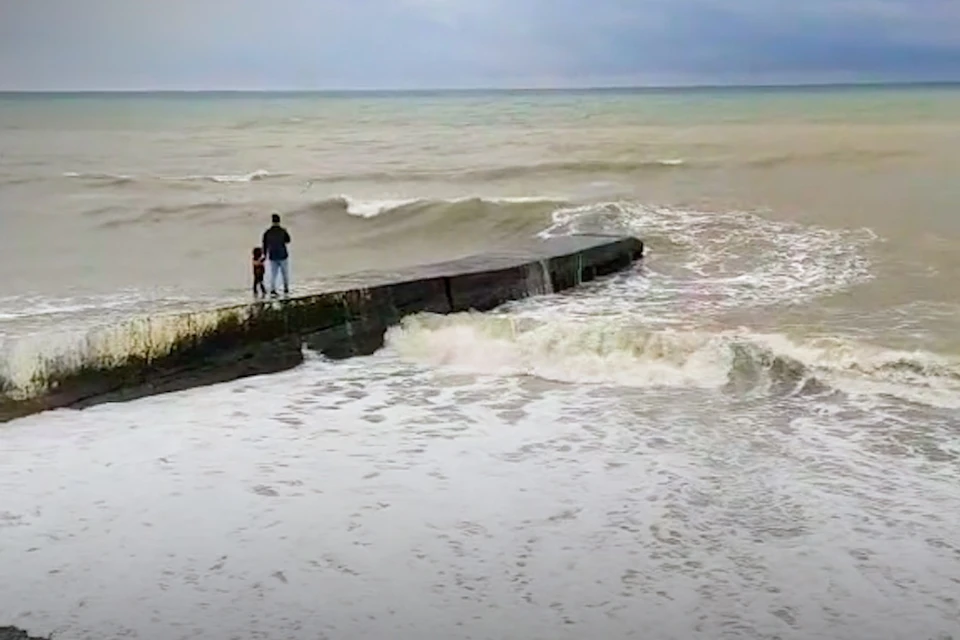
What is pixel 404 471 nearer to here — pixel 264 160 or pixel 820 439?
pixel 820 439

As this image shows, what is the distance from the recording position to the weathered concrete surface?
18.0ft

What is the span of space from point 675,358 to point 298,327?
7.38 feet

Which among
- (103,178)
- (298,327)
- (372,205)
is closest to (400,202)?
(372,205)

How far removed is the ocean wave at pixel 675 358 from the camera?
5836mm

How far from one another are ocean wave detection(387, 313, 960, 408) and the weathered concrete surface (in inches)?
10.5

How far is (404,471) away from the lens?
4398 millimetres

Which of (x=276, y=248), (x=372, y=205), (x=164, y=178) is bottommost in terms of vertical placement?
(x=372, y=205)

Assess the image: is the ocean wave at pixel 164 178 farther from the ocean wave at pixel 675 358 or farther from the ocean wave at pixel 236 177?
the ocean wave at pixel 675 358

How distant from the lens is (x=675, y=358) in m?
6.25

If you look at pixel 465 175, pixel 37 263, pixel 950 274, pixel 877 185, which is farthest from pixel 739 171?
pixel 37 263

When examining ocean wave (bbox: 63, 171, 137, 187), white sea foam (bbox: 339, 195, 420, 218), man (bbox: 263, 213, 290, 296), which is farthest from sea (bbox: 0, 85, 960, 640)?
ocean wave (bbox: 63, 171, 137, 187)

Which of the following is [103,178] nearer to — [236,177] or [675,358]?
[236,177]

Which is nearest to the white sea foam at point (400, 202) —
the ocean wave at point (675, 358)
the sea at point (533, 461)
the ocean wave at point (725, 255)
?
the ocean wave at point (725, 255)

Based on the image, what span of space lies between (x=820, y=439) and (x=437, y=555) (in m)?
2.16
